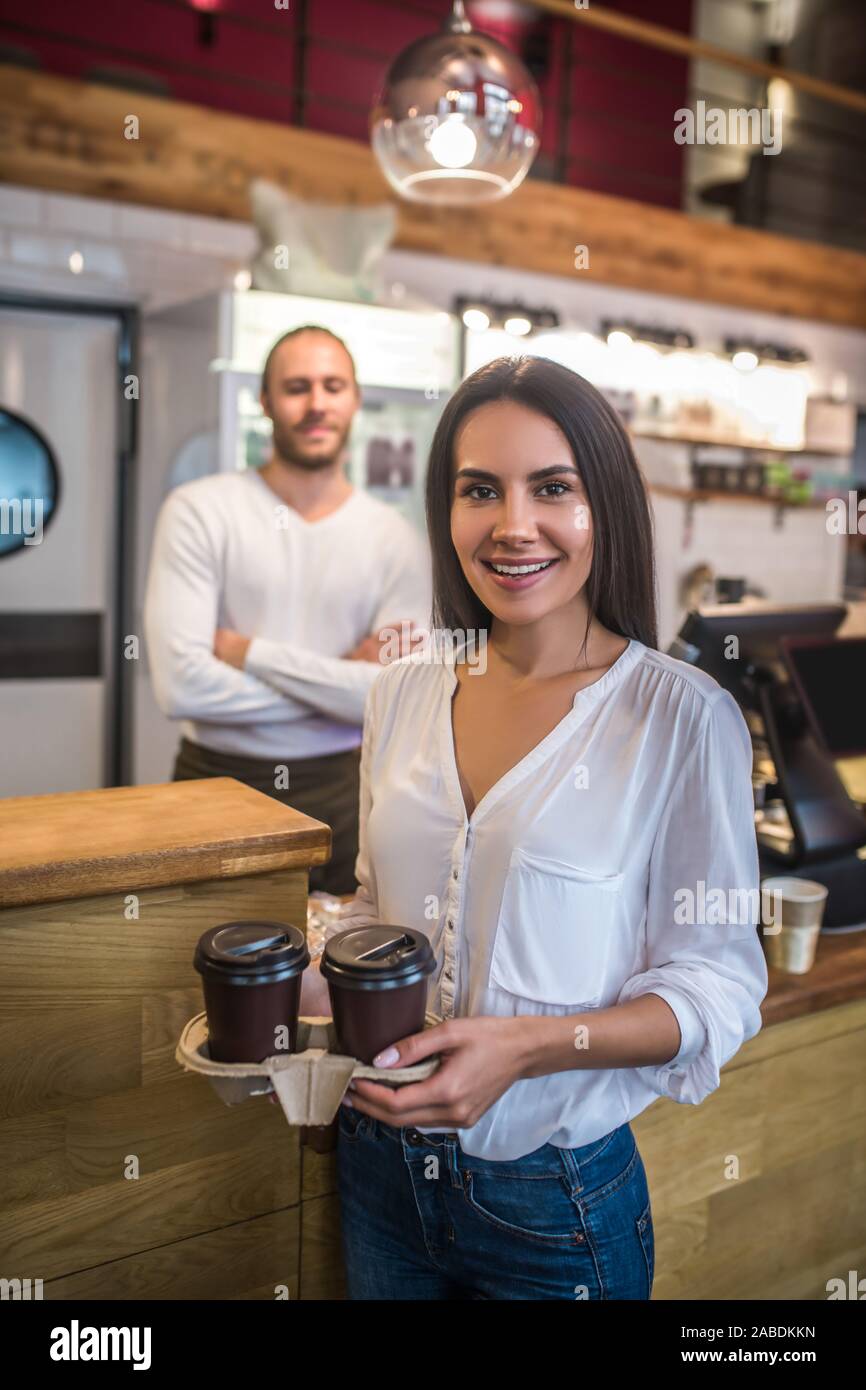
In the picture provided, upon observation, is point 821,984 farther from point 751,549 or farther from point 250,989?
point 751,549

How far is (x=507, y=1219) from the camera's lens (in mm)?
1177

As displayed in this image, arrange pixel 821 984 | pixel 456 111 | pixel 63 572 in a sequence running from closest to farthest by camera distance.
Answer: pixel 821 984 < pixel 456 111 < pixel 63 572

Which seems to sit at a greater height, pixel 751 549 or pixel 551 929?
pixel 751 549

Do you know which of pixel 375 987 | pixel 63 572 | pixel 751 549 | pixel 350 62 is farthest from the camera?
pixel 350 62

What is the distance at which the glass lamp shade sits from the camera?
2299 millimetres

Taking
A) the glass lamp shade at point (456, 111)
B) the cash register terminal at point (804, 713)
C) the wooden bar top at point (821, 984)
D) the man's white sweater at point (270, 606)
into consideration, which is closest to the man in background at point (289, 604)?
the man's white sweater at point (270, 606)

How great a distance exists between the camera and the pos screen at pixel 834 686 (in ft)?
→ 7.03

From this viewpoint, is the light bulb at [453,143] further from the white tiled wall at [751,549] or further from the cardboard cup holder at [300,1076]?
the white tiled wall at [751,549]

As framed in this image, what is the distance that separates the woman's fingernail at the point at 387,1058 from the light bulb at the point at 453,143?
6.28ft

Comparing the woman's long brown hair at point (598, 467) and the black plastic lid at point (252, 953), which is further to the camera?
the woman's long brown hair at point (598, 467)

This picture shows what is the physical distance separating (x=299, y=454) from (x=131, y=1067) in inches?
65.1

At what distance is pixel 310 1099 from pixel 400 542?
1.86 m

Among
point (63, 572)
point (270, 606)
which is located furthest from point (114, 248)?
point (270, 606)
